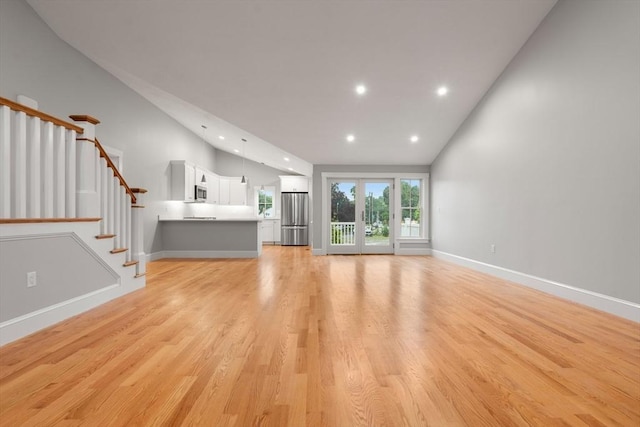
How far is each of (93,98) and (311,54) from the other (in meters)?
3.57

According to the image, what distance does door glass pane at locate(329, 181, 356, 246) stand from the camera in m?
7.94

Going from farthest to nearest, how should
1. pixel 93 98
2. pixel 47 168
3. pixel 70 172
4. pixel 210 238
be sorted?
pixel 210 238
pixel 93 98
pixel 70 172
pixel 47 168

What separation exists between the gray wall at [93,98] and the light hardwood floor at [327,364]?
3114 mm

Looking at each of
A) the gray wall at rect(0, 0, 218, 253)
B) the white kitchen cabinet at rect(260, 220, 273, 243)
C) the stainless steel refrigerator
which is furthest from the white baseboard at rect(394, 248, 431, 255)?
the gray wall at rect(0, 0, 218, 253)

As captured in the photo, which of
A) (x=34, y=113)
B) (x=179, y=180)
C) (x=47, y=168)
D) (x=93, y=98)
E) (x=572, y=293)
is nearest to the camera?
(x=34, y=113)

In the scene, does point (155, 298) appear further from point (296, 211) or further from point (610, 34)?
point (296, 211)

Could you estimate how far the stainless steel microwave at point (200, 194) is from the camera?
8.25 m

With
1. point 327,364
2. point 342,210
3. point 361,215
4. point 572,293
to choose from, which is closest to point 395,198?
point 361,215

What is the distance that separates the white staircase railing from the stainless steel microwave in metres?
4.38

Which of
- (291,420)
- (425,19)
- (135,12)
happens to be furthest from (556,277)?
(135,12)

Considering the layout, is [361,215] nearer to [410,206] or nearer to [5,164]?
[410,206]

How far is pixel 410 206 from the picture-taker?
310 inches

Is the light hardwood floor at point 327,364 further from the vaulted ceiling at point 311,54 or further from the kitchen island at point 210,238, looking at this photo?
the kitchen island at point 210,238

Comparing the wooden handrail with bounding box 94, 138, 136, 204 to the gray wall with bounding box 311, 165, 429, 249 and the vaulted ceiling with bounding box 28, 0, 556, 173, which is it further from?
the gray wall with bounding box 311, 165, 429, 249
